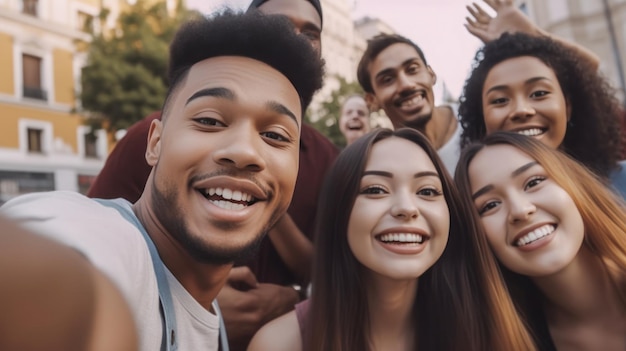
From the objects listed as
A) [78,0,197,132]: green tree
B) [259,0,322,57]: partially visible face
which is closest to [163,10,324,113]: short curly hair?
[259,0,322,57]: partially visible face

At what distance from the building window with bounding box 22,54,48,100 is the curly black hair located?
64.2 ft

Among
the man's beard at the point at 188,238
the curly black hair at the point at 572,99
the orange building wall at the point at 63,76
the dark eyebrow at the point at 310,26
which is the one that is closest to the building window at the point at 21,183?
the orange building wall at the point at 63,76

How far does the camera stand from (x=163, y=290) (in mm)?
1332

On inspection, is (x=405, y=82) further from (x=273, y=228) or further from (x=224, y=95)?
(x=224, y=95)

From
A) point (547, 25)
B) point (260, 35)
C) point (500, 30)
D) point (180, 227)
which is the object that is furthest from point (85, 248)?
point (547, 25)

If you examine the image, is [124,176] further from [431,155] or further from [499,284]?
[499,284]

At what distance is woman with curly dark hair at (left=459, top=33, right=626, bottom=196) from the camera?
104 inches

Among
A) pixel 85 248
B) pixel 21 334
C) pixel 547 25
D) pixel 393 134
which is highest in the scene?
pixel 547 25

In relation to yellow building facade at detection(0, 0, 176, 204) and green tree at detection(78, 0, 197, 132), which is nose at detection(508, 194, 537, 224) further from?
yellow building facade at detection(0, 0, 176, 204)

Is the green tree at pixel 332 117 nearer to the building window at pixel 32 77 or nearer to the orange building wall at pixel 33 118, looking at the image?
the orange building wall at pixel 33 118

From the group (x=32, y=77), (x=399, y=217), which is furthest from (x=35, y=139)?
(x=399, y=217)

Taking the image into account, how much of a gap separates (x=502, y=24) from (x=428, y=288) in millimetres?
2427

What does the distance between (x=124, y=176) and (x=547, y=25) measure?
70.8 ft

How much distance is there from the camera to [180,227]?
1347mm
